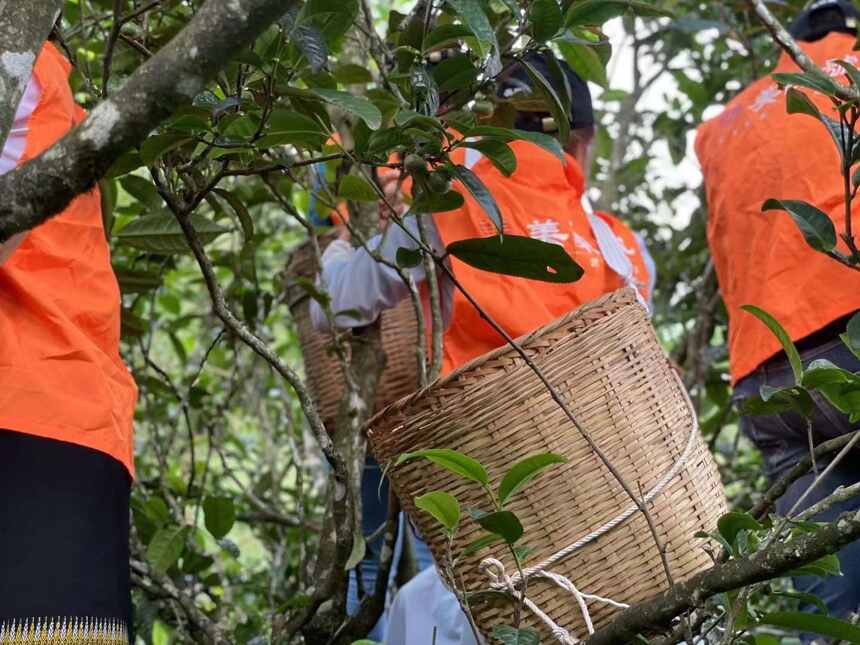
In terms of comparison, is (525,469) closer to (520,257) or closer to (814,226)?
(520,257)

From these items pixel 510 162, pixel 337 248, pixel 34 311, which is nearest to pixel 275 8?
pixel 510 162

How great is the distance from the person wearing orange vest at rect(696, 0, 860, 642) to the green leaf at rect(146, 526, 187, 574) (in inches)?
39.8

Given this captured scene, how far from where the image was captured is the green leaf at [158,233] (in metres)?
1.95

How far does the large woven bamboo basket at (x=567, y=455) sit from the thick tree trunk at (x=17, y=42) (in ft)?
2.00

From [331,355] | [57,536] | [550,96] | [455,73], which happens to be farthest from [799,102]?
[331,355]

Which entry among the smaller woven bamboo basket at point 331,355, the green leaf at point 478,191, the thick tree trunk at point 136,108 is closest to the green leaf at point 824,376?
the green leaf at point 478,191

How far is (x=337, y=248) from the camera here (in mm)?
2385

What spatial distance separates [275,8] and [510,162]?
578 millimetres

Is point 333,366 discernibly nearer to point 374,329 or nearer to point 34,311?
point 374,329

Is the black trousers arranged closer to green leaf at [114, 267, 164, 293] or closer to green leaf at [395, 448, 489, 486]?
green leaf at [395, 448, 489, 486]

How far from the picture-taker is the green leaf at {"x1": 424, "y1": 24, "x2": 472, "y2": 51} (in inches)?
59.1

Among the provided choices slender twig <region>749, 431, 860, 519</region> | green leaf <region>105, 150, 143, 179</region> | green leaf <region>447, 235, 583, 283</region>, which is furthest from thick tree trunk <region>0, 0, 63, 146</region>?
slender twig <region>749, 431, 860, 519</region>

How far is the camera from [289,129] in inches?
55.9

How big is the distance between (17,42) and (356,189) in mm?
755
